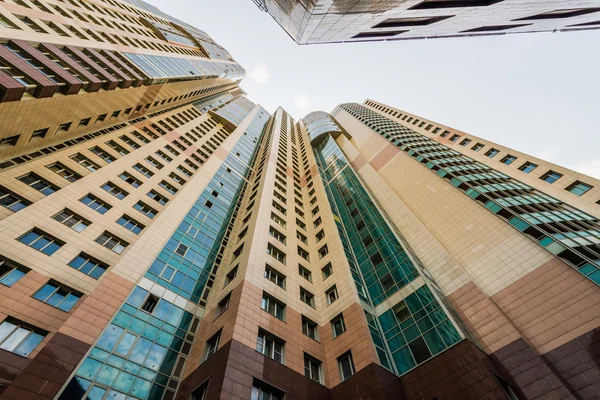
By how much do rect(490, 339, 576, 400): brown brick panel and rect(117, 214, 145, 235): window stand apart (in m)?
29.9

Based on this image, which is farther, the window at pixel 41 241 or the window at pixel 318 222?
the window at pixel 318 222

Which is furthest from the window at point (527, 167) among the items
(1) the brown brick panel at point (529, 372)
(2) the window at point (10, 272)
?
(2) the window at point (10, 272)

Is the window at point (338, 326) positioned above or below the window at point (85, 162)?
above

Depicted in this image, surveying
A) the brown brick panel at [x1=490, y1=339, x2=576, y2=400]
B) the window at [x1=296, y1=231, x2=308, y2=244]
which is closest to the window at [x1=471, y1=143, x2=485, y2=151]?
the window at [x1=296, y1=231, x2=308, y2=244]

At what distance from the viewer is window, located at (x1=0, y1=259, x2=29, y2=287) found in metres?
17.3

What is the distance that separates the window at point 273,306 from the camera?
22156mm

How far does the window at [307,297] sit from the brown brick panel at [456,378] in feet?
31.8

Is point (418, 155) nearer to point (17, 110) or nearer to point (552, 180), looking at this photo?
point (552, 180)

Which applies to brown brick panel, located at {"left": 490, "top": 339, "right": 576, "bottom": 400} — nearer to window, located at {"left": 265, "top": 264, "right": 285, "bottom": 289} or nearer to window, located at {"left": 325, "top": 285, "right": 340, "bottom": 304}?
window, located at {"left": 325, "top": 285, "right": 340, "bottom": 304}

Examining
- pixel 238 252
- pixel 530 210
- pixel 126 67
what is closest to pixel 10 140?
pixel 126 67

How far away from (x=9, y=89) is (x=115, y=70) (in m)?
16.5

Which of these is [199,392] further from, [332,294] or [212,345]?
[332,294]

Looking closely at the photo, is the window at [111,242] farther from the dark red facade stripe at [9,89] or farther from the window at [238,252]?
the dark red facade stripe at [9,89]

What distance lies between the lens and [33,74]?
77.0 ft
